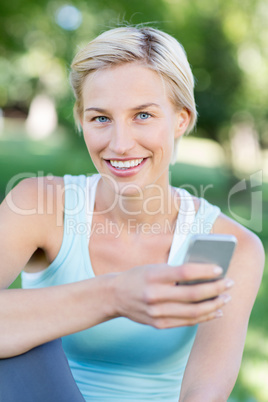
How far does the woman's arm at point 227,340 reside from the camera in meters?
1.72

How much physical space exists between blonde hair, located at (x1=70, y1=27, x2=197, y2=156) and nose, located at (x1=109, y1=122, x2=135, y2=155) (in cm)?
25

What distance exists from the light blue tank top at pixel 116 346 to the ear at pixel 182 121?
43cm

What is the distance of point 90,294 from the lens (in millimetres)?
1468

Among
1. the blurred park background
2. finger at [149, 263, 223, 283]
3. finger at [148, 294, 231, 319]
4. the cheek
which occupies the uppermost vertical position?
the blurred park background

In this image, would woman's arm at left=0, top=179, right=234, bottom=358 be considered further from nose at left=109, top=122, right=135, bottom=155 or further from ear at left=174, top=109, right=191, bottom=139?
ear at left=174, top=109, right=191, bottom=139

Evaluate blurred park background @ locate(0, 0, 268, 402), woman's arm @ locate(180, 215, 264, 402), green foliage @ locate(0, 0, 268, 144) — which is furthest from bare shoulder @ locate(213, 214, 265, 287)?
green foliage @ locate(0, 0, 268, 144)

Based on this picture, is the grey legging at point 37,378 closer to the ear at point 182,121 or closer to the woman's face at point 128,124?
the woman's face at point 128,124

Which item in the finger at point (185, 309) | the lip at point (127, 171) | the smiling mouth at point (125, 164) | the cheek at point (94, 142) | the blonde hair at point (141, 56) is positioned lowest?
the finger at point (185, 309)

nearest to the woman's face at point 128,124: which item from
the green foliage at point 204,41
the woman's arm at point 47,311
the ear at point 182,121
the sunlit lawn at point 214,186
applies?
the ear at point 182,121

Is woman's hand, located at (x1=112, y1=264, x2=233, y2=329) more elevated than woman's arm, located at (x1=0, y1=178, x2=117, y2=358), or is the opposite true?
woman's hand, located at (x1=112, y1=264, x2=233, y2=329)

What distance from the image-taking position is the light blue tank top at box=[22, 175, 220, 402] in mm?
2002

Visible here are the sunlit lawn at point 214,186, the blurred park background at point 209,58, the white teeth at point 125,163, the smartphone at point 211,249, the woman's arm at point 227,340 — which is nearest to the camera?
the smartphone at point 211,249

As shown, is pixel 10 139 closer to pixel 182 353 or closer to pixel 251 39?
pixel 251 39

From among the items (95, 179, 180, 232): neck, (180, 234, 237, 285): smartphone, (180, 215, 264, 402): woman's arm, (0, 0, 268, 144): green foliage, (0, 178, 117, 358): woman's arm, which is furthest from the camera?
(0, 0, 268, 144): green foliage
